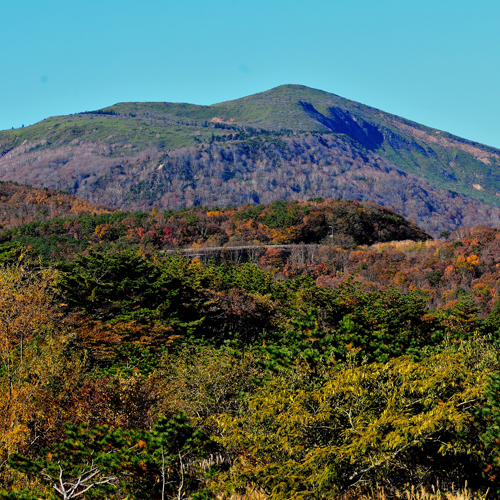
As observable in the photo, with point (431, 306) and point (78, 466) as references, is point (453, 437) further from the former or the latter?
point (431, 306)

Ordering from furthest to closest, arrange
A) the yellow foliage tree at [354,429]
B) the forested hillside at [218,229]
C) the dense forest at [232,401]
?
the forested hillside at [218,229] < the dense forest at [232,401] < the yellow foliage tree at [354,429]

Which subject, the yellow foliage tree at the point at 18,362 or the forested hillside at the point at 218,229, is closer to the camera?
the yellow foliage tree at the point at 18,362

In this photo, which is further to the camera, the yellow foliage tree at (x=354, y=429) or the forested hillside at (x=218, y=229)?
the forested hillside at (x=218, y=229)

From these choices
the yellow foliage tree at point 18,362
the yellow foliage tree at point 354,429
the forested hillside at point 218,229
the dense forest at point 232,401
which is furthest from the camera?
the forested hillside at point 218,229

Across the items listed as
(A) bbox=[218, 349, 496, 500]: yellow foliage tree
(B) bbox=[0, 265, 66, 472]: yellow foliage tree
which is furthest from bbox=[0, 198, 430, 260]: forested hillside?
(A) bbox=[218, 349, 496, 500]: yellow foliage tree

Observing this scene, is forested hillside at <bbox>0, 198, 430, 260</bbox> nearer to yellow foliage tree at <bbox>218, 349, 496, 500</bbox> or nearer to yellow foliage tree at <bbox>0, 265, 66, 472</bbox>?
yellow foliage tree at <bbox>0, 265, 66, 472</bbox>

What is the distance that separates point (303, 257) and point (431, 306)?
23.0 m

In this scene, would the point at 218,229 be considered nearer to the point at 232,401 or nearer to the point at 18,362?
the point at 232,401

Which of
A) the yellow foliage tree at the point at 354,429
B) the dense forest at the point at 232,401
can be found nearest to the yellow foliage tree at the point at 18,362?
the dense forest at the point at 232,401

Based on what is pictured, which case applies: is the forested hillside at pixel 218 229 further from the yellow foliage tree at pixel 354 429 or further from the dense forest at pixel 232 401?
the yellow foliage tree at pixel 354 429

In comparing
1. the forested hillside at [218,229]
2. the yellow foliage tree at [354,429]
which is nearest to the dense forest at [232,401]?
the yellow foliage tree at [354,429]

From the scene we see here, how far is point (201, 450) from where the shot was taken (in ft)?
44.2

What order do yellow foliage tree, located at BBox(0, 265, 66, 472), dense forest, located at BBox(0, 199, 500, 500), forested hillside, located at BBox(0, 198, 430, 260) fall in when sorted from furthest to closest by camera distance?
forested hillside, located at BBox(0, 198, 430, 260)
yellow foliage tree, located at BBox(0, 265, 66, 472)
dense forest, located at BBox(0, 199, 500, 500)

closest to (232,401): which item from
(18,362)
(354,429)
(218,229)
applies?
(354,429)
